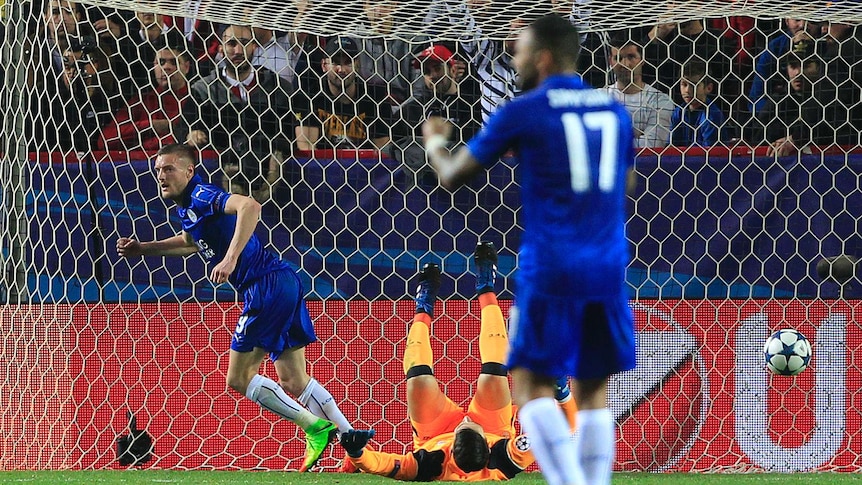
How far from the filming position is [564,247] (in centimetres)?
320

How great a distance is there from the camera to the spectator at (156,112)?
6.44 meters

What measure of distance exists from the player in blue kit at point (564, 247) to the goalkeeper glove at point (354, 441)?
2198mm

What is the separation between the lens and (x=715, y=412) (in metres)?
6.27

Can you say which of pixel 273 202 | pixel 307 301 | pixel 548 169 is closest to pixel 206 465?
pixel 307 301

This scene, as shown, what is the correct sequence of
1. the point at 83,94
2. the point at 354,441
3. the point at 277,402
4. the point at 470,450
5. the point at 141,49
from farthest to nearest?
the point at 141,49, the point at 83,94, the point at 277,402, the point at 354,441, the point at 470,450

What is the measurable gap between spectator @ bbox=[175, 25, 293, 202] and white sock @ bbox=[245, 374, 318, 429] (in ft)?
3.25

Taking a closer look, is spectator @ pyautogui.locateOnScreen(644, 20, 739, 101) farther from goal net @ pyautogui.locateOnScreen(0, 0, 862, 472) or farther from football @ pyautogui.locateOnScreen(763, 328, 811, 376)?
football @ pyautogui.locateOnScreen(763, 328, 811, 376)

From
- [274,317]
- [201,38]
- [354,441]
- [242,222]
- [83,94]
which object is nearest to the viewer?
[354,441]

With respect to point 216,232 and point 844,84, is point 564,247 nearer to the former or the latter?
point 216,232

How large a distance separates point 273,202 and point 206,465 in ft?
4.49

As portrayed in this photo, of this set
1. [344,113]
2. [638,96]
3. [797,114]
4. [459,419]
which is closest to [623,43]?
[638,96]

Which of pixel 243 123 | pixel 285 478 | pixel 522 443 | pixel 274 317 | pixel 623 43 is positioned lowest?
pixel 285 478

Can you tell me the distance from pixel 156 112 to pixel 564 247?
150 inches

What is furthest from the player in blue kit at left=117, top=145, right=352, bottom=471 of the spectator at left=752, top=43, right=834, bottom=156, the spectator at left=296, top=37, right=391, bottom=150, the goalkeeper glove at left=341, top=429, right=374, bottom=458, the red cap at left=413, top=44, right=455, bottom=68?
the spectator at left=752, top=43, right=834, bottom=156
